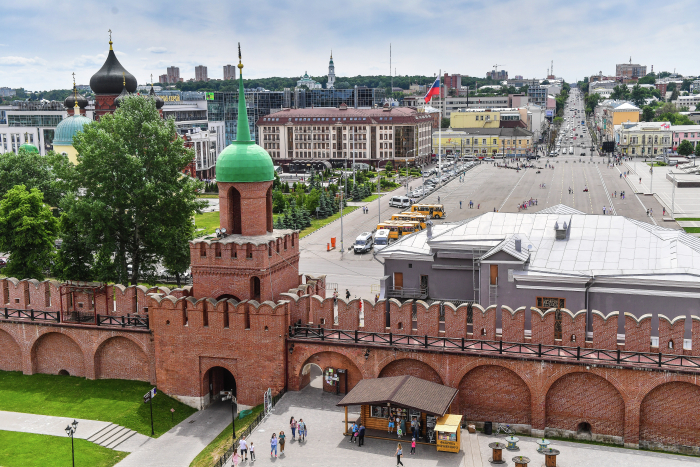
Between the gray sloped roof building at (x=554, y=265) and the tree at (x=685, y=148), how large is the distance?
508 feet

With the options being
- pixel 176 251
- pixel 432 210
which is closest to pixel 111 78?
pixel 432 210

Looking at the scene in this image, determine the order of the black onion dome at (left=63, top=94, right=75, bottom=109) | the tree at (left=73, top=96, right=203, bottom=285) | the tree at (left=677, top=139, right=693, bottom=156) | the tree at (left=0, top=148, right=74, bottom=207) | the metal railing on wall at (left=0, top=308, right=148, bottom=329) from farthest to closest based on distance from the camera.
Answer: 1. the tree at (left=677, top=139, right=693, bottom=156)
2. the black onion dome at (left=63, top=94, right=75, bottom=109)
3. the tree at (left=0, top=148, right=74, bottom=207)
4. the tree at (left=73, top=96, right=203, bottom=285)
5. the metal railing on wall at (left=0, top=308, right=148, bottom=329)

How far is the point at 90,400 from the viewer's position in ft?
120

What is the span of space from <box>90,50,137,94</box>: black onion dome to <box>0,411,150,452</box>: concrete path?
62.2 metres

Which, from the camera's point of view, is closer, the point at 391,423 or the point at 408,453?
the point at 408,453

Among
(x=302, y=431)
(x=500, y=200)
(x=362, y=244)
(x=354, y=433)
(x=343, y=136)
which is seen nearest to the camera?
(x=354, y=433)

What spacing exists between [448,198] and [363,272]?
5174 centimetres

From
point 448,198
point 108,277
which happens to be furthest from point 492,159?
point 108,277

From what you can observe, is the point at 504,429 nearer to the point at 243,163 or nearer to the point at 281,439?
the point at 281,439

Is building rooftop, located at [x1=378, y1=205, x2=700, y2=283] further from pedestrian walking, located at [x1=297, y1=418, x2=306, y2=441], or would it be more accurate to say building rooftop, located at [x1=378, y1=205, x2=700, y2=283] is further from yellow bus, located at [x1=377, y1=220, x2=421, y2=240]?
yellow bus, located at [x1=377, y1=220, x2=421, y2=240]

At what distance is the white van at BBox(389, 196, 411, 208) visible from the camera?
105438 millimetres

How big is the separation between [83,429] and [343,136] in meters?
132

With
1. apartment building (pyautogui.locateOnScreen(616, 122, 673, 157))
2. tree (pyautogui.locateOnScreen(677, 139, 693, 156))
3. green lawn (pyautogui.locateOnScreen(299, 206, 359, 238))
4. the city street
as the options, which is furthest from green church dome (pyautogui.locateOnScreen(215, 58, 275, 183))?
apartment building (pyautogui.locateOnScreen(616, 122, 673, 157))

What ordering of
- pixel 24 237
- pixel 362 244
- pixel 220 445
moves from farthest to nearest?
pixel 362 244, pixel 24 237, pixel 220 445
